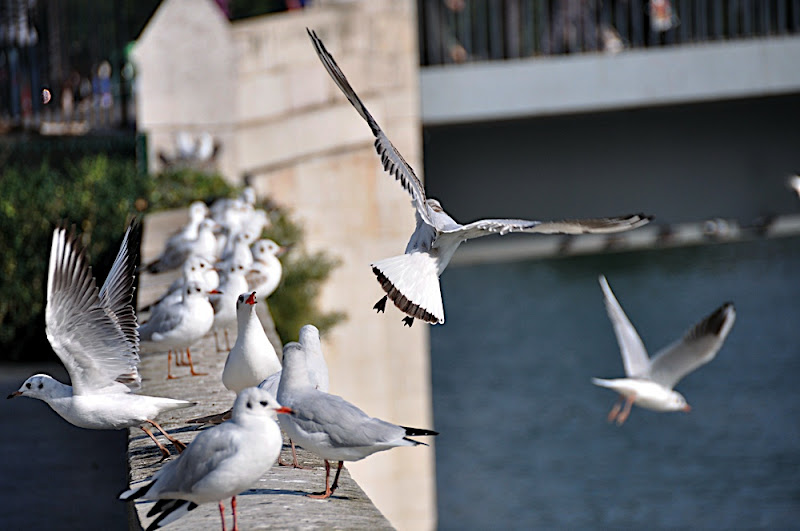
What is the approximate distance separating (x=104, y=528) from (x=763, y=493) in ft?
42.9

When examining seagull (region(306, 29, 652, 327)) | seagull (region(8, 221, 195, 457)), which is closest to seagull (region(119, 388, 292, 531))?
seagull (region(8, 221, 195, 457))

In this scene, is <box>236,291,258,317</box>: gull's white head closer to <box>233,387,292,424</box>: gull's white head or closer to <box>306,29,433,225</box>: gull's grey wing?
<box>306,29,433,225</box>: gull's grey wing

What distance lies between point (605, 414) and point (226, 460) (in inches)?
708

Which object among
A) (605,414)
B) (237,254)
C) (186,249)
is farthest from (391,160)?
(605,414)

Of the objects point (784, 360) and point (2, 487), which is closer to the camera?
point (2, 487)

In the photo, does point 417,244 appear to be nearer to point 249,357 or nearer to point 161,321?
point 249,357

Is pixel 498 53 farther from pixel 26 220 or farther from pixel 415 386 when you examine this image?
pixel 26 220

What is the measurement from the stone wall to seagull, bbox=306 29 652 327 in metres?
7.38

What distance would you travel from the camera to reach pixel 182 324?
6.22 m

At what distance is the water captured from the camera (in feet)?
57.1

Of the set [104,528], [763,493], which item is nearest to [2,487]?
[104,528]

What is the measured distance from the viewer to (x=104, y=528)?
6.39 m

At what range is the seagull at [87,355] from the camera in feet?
15.7

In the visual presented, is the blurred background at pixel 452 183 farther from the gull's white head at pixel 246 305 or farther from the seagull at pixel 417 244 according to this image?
the seagull at pixel 417 244
